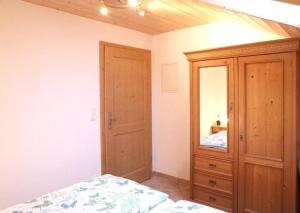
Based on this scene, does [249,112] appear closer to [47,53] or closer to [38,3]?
[47,53]

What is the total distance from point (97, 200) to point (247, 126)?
165cm

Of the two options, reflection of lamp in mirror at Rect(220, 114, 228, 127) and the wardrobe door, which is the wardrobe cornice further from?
reflection of lamp in mirror at Rect(220, 114, 228, 127)

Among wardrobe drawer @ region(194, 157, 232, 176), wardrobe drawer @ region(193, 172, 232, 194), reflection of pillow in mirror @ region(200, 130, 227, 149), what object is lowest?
wardrobe drawer @ region(193, 172, 232, 194)

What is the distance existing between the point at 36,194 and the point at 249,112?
92.4 inches

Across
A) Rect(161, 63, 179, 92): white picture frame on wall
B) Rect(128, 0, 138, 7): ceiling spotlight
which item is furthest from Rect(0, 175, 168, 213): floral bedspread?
Rect(161, 63, 179, 92): white picture frame on wall

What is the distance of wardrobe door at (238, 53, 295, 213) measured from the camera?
2.17m

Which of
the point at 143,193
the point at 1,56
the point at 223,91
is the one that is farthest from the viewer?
the point at 223,91

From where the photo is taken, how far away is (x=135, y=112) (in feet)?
11.5

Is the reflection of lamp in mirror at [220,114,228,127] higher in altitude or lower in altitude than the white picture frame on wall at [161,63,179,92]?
lower

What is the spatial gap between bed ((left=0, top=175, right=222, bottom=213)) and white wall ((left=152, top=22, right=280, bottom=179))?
1.77m

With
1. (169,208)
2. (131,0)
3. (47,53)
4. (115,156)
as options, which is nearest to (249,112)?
(169,208)

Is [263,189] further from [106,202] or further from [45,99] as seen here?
[45,99]

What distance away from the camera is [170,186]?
134 inches

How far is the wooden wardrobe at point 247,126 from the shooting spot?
7.09 feet
